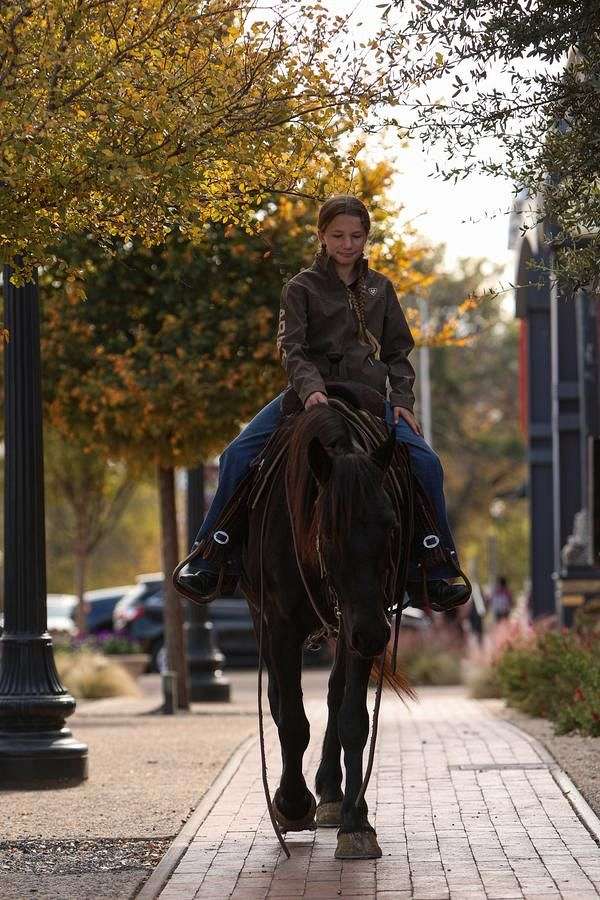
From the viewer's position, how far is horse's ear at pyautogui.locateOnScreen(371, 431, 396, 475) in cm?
669

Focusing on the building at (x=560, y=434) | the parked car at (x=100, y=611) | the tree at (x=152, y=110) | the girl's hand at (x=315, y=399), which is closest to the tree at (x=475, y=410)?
→ the parked car at (x=100, y=611)

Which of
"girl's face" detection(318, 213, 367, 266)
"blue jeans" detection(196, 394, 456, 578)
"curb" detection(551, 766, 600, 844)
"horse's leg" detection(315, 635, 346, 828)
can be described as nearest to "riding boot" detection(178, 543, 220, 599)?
"blue jeans" detection(196, 394, 456, 578)

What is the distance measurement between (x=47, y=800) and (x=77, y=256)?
6.52 metres

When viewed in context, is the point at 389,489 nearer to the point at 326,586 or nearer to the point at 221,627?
the point at 326,586

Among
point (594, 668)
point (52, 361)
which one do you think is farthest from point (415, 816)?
point (52, 361)

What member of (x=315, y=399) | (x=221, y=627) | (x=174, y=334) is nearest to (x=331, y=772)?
(x=315, y=399)

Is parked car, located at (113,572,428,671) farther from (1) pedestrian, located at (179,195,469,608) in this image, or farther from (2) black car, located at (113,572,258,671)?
(1) pedestrian, located at (179,195,469,608)

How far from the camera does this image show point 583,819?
802cm

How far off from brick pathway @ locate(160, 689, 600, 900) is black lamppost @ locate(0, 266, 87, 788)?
1.29m

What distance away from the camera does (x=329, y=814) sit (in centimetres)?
821

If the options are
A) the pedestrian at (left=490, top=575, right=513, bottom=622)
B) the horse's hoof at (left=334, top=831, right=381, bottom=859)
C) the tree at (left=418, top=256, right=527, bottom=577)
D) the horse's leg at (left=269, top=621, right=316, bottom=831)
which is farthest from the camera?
the tree at (left=418, top=256, right=527, bottom=577)

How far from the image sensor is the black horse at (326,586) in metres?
6.51

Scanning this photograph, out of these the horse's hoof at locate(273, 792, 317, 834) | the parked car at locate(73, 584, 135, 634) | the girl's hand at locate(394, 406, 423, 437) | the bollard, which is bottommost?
the parked car at locate(73, 584, 135, 634)

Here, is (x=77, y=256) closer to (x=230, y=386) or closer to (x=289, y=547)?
(x=230, y=386)
